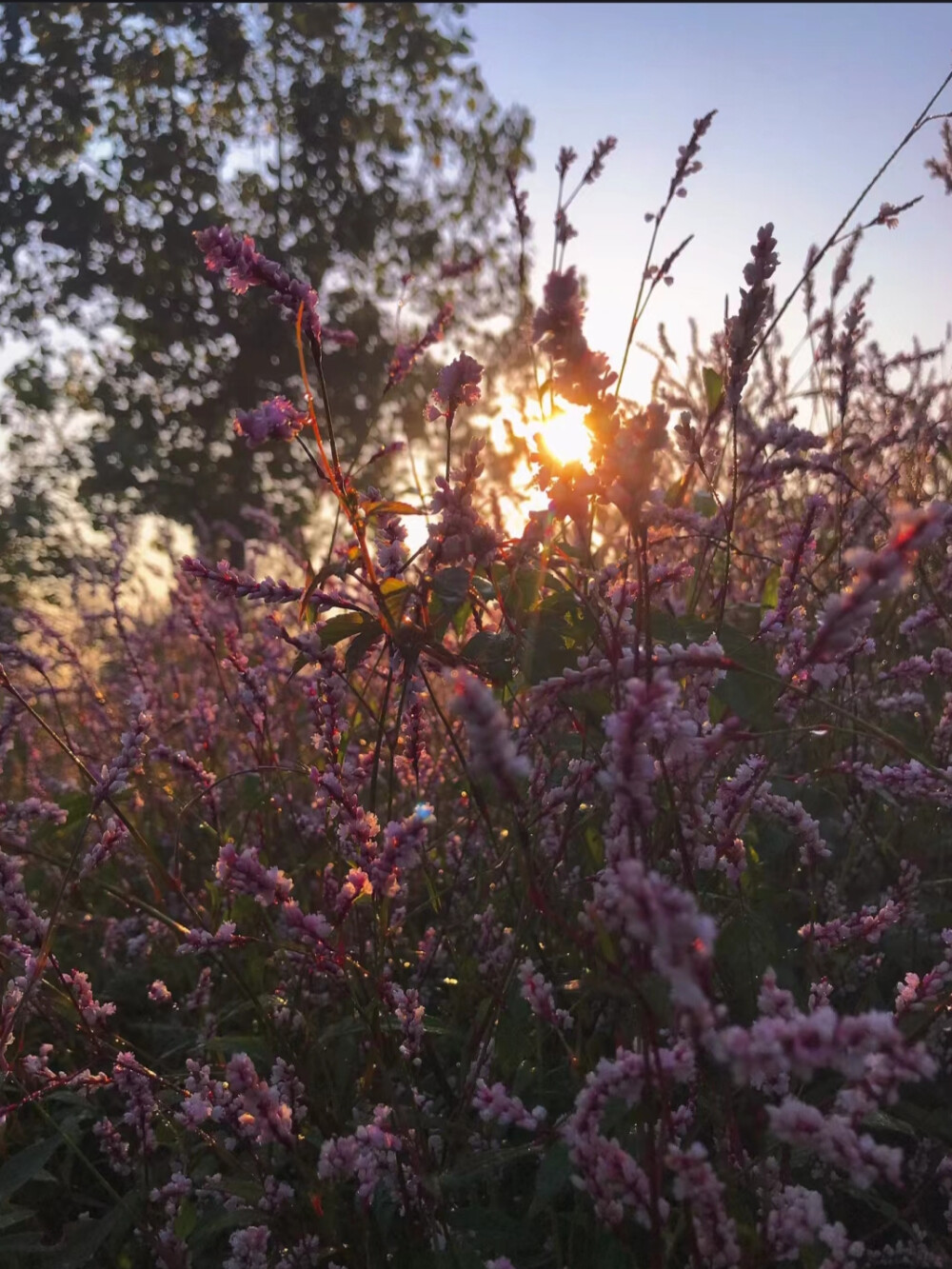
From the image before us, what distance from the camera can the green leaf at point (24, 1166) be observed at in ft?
4.24

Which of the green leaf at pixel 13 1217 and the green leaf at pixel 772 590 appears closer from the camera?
the green leaf at pixel 13 1217

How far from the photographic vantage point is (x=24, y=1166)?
1.32 m

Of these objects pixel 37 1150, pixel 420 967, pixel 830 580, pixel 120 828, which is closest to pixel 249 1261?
pixel 37 1150

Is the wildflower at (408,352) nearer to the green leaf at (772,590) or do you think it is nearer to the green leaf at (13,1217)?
the green leaf at (772,590)

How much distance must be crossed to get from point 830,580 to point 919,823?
1.86 ft

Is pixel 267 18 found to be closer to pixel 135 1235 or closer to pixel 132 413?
pixel 132 413

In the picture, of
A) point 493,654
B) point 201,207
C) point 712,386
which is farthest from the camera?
point 201,207

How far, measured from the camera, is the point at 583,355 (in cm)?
98

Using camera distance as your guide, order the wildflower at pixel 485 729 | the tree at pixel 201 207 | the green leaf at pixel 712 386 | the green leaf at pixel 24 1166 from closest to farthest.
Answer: the wildflower at pixel 485 729
the green leaf at pixel 24 1166
the green leaf at pixel 712 386
the tree at pixel 201 207

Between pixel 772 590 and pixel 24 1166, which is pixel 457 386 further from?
pixel 24 1166

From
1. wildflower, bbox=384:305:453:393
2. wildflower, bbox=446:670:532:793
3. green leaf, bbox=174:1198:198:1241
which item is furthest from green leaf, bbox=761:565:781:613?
green leaf, bbox=174:1198:198:1241

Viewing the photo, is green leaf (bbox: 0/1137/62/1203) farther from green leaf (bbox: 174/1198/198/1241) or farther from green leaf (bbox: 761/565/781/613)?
green leaf (bbox: 761/565/781/613)

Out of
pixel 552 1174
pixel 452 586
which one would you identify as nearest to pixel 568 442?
pixel 452 586

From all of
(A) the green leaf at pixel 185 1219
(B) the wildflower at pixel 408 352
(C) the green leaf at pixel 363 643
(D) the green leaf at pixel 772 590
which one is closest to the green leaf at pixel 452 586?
(C) the green leaf at pixel 363 643
